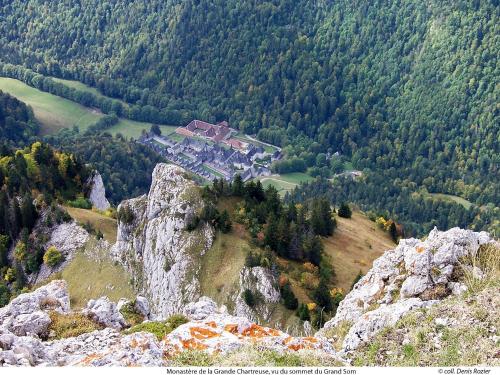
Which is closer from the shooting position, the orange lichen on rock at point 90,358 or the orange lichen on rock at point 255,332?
the orange lichen on rock at point 90,358

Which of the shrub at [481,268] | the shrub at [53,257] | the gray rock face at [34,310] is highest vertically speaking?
the shrub at [481,268]

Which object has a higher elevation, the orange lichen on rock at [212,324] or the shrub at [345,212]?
the orange lichen on rock at [212,324]

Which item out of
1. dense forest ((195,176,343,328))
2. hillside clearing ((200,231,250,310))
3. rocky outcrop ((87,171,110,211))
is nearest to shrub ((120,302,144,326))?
dense forest ((195,176,343,328))

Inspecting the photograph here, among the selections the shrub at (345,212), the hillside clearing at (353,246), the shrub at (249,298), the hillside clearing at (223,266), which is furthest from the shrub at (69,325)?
the shrub at (345,212)

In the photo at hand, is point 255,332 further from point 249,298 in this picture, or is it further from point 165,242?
point 165,242

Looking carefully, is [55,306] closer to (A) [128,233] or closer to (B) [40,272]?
(A) [128,233]

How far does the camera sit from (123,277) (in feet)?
253

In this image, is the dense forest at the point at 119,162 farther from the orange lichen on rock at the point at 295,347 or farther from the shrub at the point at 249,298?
the orange lichen on rock at the point at 295,347

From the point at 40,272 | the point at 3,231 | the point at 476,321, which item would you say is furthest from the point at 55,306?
the point at 3,231

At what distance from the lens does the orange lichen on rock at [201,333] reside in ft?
98.3

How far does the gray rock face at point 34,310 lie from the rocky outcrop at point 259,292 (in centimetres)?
2432

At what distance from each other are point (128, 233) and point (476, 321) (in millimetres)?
56232

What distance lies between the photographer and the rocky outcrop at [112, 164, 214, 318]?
229 ft

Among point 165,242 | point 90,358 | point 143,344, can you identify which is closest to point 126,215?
point 165,242
